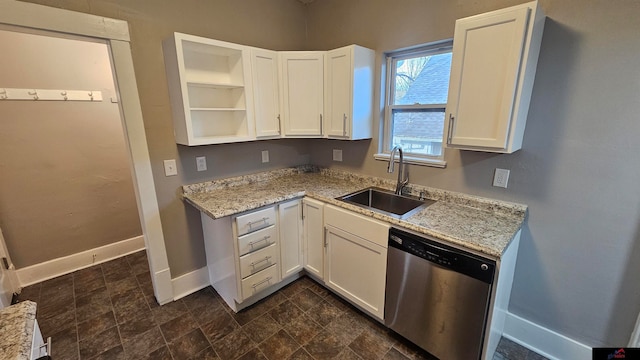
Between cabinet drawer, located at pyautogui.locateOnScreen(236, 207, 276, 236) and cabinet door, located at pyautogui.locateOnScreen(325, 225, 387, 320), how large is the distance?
1.53 feet

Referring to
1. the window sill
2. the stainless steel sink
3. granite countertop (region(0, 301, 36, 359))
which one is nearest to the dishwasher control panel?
the stainless steel sink

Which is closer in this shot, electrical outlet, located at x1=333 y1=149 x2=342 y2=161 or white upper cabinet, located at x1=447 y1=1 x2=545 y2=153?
white upper cabinet, located at x1=447 y1=1 x2=545 y2=153

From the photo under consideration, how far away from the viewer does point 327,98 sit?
2361 mm

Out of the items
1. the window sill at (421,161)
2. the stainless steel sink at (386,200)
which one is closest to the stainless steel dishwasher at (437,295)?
the stainless steel sink at (386,200)

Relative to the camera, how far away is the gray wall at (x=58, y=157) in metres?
2.27

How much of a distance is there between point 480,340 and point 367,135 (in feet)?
5.43

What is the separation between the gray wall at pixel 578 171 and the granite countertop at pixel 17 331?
2.27 meters

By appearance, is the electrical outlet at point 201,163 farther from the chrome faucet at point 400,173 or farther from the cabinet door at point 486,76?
the cabinet door at point 486,76

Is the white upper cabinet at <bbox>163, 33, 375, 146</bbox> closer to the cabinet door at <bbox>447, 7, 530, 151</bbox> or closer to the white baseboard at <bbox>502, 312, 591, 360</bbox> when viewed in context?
the cabinet door at <bbox>447, 7, 530, 151</bbox>

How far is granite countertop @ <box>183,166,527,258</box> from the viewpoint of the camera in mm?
1471

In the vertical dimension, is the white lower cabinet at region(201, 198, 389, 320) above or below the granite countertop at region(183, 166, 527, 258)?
below

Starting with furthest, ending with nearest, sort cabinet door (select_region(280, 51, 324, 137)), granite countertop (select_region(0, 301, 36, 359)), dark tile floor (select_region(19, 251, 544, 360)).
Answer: cabinet door (select_region(280, 51, 324, 137))
dark tile floor (select_region(19, 251, 544, 360))
granite countertop (select_region(0, 301, 36, 359))

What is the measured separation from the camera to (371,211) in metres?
1.79

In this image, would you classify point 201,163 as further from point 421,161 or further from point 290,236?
point 421,161
